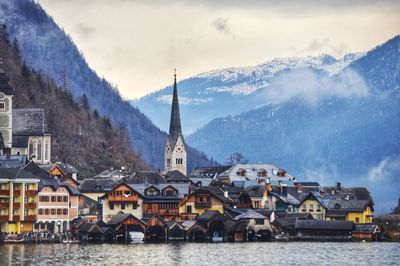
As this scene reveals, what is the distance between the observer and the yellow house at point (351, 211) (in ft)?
597

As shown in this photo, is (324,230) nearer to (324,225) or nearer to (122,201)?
(324,225)

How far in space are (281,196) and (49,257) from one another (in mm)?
81662

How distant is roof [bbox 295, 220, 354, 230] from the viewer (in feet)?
547

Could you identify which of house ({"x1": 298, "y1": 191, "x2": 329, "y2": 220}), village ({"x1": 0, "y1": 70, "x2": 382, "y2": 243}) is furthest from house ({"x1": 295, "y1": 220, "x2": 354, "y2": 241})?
house ({"x1": 298, "y1": 191, "x2": 329, "y2": 220})

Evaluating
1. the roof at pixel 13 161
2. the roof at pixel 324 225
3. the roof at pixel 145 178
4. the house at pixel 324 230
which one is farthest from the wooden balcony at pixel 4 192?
the roof at pixel 324 225

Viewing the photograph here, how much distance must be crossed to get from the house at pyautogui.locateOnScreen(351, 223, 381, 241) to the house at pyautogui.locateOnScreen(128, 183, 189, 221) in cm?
2569

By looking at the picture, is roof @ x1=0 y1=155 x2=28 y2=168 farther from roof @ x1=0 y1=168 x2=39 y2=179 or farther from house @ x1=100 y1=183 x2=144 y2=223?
roof @ x1=0 y1=168 x2=39 y2=179

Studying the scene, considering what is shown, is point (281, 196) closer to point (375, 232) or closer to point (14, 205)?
point (375, 232)

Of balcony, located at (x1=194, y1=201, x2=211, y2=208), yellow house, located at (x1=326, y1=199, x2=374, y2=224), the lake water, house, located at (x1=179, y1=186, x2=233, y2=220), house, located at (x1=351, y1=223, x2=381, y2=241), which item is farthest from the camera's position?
yellow house, located at (x1=326, y1=199, x2=374, y2=224)

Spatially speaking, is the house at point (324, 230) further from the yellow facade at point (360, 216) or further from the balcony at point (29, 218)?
the balcony at point (29, 218)

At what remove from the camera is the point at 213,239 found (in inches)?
6324

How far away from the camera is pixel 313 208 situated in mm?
190875

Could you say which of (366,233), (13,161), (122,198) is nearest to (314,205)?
(366,233)

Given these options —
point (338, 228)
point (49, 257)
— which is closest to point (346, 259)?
point (49, 257)
